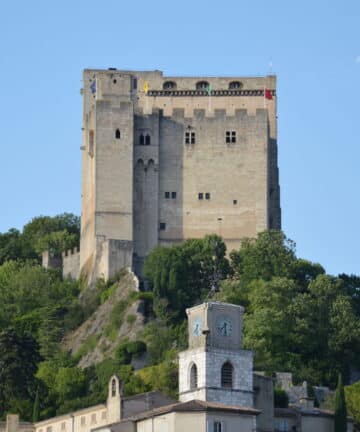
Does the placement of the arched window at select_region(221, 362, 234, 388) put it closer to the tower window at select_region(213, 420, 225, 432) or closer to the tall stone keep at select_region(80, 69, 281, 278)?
the tower window at select_region(213, 420, 225, 432)

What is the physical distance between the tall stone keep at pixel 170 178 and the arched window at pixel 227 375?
117 ft

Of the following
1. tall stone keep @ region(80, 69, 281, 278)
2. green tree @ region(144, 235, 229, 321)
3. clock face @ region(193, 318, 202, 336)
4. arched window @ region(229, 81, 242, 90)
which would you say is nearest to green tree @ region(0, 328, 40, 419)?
green tree @ region(144, 235, 229, 321)

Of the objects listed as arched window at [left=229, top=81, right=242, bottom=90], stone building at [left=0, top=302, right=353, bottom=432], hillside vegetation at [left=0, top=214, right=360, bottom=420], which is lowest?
stone building at [left=0, top=302, right=353, bottom=432]

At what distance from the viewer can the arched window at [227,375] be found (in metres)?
82.8

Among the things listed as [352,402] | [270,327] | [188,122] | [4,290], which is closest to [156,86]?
[188,122]

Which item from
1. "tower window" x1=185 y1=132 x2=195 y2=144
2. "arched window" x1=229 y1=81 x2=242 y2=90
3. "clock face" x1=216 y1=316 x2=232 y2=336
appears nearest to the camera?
"clock face" x1=216 y1=316 x2=232 y2=336

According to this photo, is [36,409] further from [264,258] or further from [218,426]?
[264,258]

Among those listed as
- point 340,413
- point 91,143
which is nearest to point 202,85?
point 91,143

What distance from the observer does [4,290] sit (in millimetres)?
123562

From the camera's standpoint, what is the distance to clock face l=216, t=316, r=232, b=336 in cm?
8412

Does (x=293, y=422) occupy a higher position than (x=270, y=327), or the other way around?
(x=270, y=327)

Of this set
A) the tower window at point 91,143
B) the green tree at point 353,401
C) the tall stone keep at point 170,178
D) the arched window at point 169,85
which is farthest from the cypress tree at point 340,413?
the arched window at point 169,85

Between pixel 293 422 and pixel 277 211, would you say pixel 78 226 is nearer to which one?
pixel 277 211

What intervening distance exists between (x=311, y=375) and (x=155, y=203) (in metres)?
22.7
